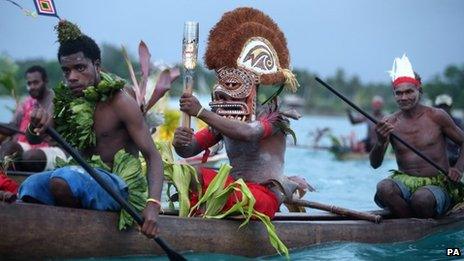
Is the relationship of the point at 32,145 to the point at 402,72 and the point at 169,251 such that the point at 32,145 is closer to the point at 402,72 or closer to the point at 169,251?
the point at 402,72

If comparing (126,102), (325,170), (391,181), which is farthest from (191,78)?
(325,170)

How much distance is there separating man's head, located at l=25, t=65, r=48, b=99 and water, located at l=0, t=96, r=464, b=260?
385 centimetres

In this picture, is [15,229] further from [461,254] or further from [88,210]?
[461,254]

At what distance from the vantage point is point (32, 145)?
10367 millimetres

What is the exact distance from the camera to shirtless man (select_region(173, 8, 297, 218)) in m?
6.27

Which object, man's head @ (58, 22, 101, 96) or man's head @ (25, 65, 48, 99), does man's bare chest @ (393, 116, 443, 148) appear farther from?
man's head @ (25, 65, 48, 99)

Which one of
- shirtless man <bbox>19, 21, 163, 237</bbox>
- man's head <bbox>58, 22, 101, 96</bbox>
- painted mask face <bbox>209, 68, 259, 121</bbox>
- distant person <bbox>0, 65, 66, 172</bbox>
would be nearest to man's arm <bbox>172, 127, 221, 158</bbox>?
painted mask face <bbox>209, 68, 259, 121</bbox>

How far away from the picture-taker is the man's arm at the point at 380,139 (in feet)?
23.8

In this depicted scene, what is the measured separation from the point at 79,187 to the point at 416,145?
139 inches

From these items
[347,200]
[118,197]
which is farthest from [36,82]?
[118,197]

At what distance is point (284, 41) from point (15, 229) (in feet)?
9.30

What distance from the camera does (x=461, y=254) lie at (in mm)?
6758

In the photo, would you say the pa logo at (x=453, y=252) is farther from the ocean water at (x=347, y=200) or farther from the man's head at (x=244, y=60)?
the man's head at (x=244, y=60)

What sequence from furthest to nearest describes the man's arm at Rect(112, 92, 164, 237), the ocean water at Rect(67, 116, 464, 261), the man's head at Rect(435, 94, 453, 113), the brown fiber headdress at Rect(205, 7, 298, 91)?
the man's head at Rect(435, 94, 453, 113) < the brown fiber headdress at Rect(205, 7, 298, 91) < the ocean water at Rect(67, 116, 464, 261) < the man's arm at Rect(112, 92, 164, 237)
